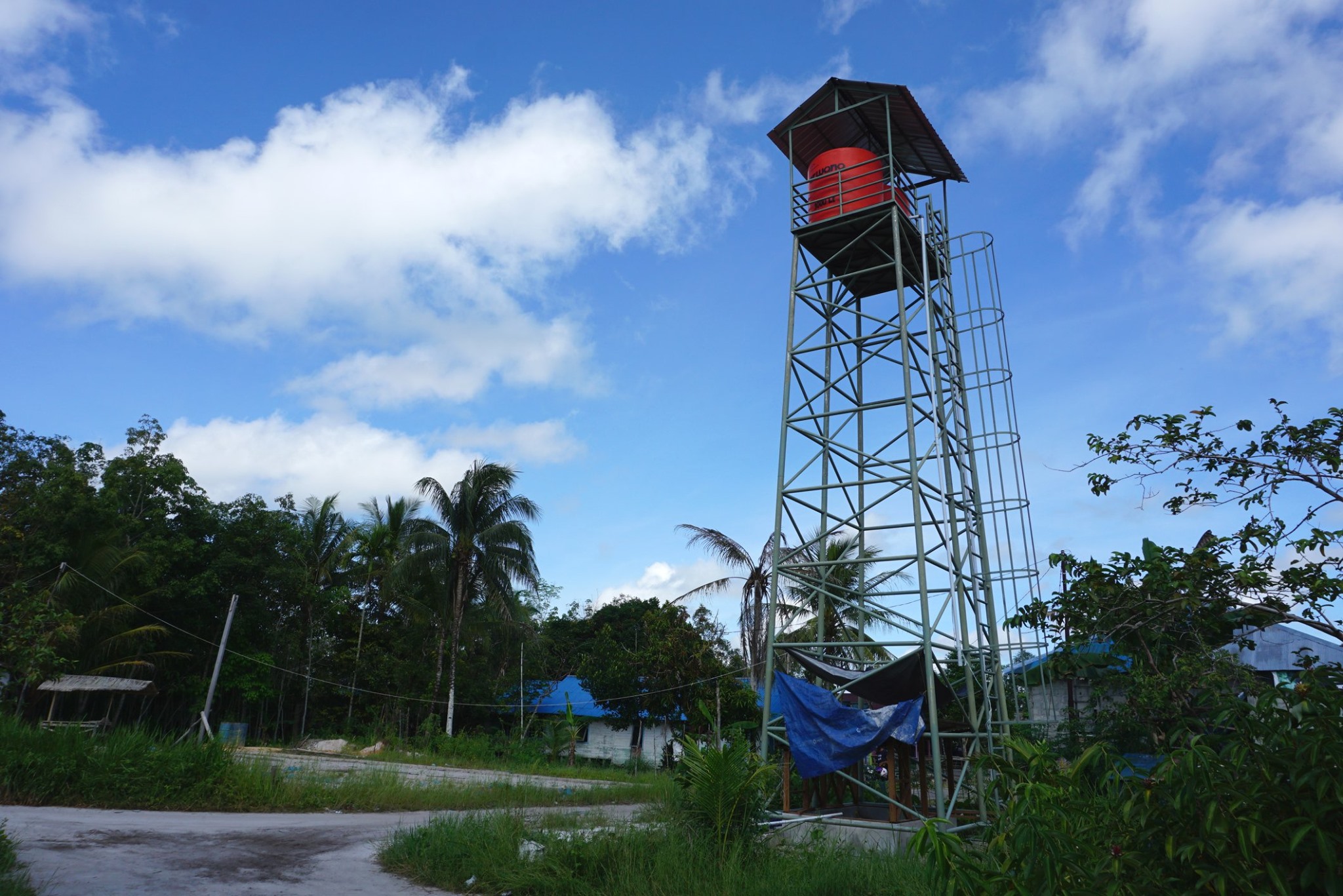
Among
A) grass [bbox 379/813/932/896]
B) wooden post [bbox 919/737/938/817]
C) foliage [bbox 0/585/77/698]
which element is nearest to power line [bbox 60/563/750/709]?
foliage [bbox 0/585/77/698]

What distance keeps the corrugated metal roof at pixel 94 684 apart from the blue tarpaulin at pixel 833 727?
22226mm

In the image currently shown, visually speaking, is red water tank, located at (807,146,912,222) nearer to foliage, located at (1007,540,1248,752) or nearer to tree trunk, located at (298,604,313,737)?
foliage, located at (1007,540,1248,752)

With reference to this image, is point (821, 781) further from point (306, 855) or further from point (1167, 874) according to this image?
point (1167, 874)

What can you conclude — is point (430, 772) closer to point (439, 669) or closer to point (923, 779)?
point (439, 669)

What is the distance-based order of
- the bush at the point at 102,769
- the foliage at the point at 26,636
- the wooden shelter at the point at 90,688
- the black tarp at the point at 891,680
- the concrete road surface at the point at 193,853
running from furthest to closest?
the wooden shelter at the point at 90,688 < the foliage at the point at 26,636 < the bush at the point at 102,769 < the black tarp at the point at 891,680 < the concrete road surface at the point at 193,853

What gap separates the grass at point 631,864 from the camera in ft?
24.1

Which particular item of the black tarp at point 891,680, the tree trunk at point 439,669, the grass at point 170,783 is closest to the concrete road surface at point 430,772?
the grass at point 170,783

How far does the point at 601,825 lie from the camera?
9617 mm

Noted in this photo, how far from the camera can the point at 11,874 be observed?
6.81m

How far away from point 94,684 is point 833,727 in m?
23.4

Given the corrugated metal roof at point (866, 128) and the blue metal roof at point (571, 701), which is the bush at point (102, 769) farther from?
the blue metal roof at point (571, 701)

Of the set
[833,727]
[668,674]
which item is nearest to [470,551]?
[668,674]

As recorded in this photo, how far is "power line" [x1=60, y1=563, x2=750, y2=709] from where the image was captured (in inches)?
1085

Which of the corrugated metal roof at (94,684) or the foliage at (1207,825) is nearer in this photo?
the foliage at (1207,825)
